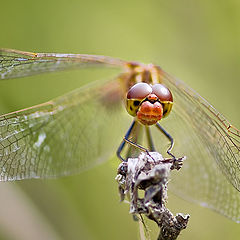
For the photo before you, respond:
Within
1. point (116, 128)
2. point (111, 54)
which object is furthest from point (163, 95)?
point (111, 54)

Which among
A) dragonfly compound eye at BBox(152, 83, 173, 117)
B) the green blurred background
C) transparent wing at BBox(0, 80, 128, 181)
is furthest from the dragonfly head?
the green blurred background

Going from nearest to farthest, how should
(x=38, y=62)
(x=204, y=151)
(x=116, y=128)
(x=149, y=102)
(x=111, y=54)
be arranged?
(x=149, y=102), (x=38, y=62), (x=204, y=151), (x=116, y=128), (x=111, y=54)

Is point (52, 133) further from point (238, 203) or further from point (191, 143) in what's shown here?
point (238, 203)

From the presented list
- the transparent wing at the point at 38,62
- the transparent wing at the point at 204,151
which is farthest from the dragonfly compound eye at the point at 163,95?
the transparent wing at the point at 38,62

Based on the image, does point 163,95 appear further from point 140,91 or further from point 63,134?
point 63,134

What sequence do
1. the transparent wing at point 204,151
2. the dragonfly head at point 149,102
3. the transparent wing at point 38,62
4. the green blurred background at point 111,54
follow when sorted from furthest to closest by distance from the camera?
the green blurred background at point 111,54 → the transparent wing at point 38,62 → the transparent wing at point 204,151 → the dragonfly head at point 149,102

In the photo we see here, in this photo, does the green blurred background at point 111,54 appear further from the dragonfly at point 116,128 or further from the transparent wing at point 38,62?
the transparent wing at point 38,62

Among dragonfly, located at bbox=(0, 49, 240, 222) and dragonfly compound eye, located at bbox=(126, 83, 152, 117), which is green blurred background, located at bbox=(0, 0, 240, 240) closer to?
dragonfly, located at bbox=(0, 49, 240, 222)
